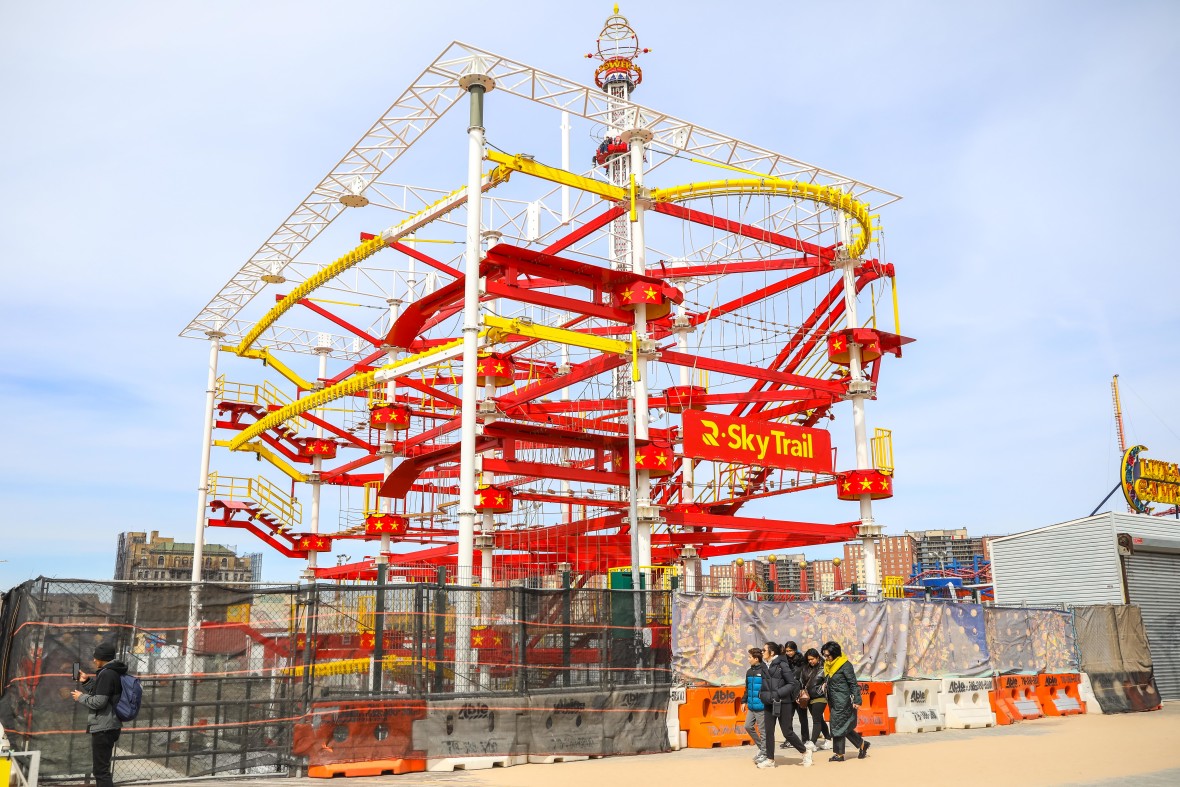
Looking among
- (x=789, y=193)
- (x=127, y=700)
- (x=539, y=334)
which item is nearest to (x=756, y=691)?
(x=127, y=700)

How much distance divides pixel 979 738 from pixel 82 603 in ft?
48.3

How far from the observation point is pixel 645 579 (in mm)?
22766

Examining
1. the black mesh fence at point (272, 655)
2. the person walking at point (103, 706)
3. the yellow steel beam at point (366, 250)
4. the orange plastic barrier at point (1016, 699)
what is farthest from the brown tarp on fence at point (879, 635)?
the yellow steel beam at point (366, 250)

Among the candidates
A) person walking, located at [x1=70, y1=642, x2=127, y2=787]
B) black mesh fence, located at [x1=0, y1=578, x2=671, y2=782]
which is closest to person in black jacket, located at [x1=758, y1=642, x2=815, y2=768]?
black mesh fence, located at [x1=0, y1=578, x2=671, y2=782]

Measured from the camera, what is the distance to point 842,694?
15.1 m

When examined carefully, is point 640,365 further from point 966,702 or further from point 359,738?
point 359,738

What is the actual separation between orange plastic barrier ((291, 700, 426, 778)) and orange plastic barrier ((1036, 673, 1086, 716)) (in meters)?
15.0

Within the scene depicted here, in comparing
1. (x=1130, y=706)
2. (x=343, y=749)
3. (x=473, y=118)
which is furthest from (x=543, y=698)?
(x=1130, y=706)

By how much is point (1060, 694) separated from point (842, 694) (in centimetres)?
1032

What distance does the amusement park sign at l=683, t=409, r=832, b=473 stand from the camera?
83.4 feet

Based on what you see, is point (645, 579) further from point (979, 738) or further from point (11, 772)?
point (11, 772)

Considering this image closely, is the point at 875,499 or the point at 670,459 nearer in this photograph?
the point at 670,459

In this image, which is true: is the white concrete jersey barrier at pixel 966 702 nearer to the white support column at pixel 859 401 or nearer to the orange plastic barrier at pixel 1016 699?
the orange plastic barrier at pixel 1016 699

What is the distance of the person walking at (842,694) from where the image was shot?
587 inches
